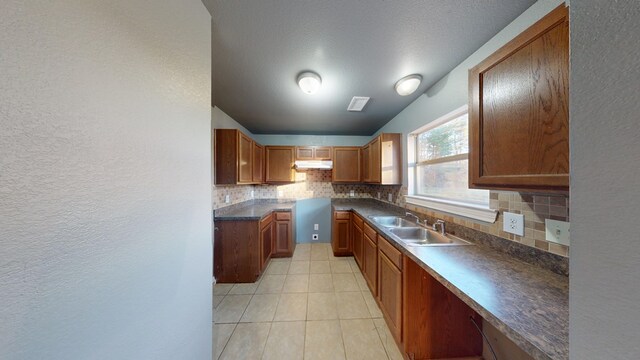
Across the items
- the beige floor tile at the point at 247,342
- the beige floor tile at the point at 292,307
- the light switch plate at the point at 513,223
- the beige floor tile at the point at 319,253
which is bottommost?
the beige floor tile at the point at 247,342

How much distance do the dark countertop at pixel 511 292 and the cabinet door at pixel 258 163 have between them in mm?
2555

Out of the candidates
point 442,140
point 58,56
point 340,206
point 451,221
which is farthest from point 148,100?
point 340,206

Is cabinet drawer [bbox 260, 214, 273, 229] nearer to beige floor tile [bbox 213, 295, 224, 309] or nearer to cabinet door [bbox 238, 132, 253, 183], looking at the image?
cabinet door [bbox 238, 132, 253, 183]

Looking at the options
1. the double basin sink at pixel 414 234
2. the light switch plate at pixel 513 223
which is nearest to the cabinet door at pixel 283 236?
the double basin sink at pixel 414 234

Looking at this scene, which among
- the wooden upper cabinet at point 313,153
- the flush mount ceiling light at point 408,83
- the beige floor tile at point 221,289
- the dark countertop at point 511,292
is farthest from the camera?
the wooden upper cabinet at point 313,153

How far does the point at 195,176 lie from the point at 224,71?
1.22 meters

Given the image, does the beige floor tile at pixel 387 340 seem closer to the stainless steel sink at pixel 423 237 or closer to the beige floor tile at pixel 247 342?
the stainless steel sink at pixel 423 237

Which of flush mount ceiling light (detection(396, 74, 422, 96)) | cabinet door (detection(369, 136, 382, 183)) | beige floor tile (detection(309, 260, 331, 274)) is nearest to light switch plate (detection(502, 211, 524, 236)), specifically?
flush mount ceiling light (detection(396, 74, 422, 96))

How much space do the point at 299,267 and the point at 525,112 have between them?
2.77 meters

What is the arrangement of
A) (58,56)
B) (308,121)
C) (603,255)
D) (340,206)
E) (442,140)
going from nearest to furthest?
1. (603,255)
2. (58,56)
3. (442,140)
4. (308,121)
5. (340,206)

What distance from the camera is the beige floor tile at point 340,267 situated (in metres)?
2.56

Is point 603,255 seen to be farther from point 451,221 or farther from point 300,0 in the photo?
point 300,0

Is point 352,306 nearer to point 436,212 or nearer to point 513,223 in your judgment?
point 436,212

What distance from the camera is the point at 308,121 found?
298 cm
